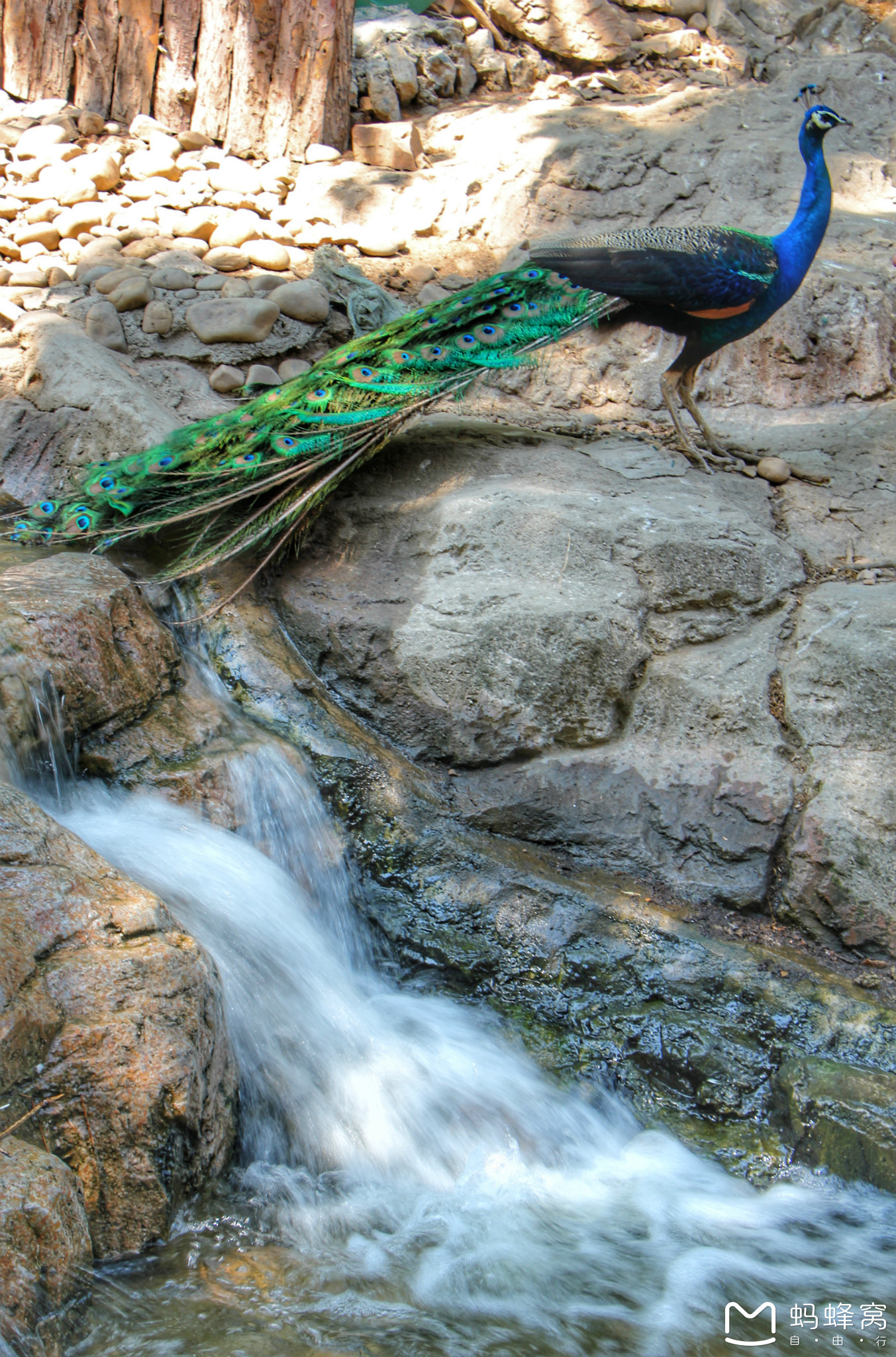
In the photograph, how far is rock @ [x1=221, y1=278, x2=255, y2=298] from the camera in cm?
536

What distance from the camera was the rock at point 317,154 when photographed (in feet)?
21.5

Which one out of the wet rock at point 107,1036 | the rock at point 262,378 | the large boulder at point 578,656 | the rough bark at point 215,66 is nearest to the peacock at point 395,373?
the large boulder at point 578,656

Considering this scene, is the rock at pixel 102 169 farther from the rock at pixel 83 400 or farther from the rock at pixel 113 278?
the rock at pixel 83 400

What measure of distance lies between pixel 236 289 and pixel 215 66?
7.08ft

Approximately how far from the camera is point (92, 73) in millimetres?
6422

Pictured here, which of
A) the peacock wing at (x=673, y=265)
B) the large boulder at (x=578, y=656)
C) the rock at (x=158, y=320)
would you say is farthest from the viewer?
the rock at (x=158, y=320)

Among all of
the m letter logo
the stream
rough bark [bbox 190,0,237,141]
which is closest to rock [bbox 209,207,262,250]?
rough bark [bbox 190,0,237,141]

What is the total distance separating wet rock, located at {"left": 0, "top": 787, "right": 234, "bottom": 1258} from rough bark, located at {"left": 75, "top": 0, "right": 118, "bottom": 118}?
234 inches

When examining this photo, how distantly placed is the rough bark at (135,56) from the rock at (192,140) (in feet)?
1.26

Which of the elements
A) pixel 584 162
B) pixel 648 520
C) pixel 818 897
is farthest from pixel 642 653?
pixel 584 162

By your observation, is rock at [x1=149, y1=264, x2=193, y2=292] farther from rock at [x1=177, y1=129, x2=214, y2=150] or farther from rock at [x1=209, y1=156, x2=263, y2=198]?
rock at [x1=177, y1=129, x2=214, y2=150]

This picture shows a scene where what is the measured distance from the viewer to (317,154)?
6559mm

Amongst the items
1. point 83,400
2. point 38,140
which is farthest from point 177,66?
point 83,400

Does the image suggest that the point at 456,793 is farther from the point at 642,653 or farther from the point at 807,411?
the point at 807,411
